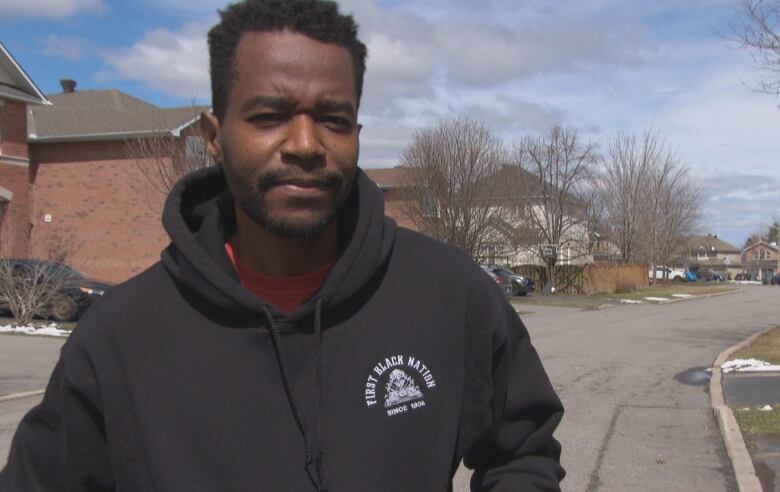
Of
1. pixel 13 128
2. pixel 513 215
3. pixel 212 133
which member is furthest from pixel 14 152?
pixel 212 133

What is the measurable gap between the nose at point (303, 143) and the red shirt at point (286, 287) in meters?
0.28

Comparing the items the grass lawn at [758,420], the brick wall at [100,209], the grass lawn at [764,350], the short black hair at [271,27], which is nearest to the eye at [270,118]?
the short black hair at [271,27]

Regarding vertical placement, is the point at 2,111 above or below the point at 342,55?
above

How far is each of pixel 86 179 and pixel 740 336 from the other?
76.7 feet

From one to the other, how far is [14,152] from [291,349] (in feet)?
95.0

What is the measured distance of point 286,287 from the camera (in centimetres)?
187

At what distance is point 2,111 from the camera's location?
27.4 m

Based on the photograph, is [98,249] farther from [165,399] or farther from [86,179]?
[165,399]

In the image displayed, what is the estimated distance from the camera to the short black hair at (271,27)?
1735 mm

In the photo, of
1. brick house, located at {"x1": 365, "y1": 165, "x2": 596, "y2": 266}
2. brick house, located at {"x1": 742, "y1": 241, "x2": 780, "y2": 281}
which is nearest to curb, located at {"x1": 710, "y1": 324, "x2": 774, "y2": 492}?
brick house, located at {"x1": 365, "y1": 165, "x2": 596, "y2": 266}

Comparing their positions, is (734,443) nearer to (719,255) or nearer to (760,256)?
(760,256)

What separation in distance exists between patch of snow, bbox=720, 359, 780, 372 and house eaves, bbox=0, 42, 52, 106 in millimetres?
23133

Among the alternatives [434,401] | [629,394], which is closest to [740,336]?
[629,394]

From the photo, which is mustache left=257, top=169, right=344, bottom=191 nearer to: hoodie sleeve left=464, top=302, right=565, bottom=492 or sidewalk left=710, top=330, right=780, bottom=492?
hoodie sleeve left=464, top=302, right=565, bottom=492
